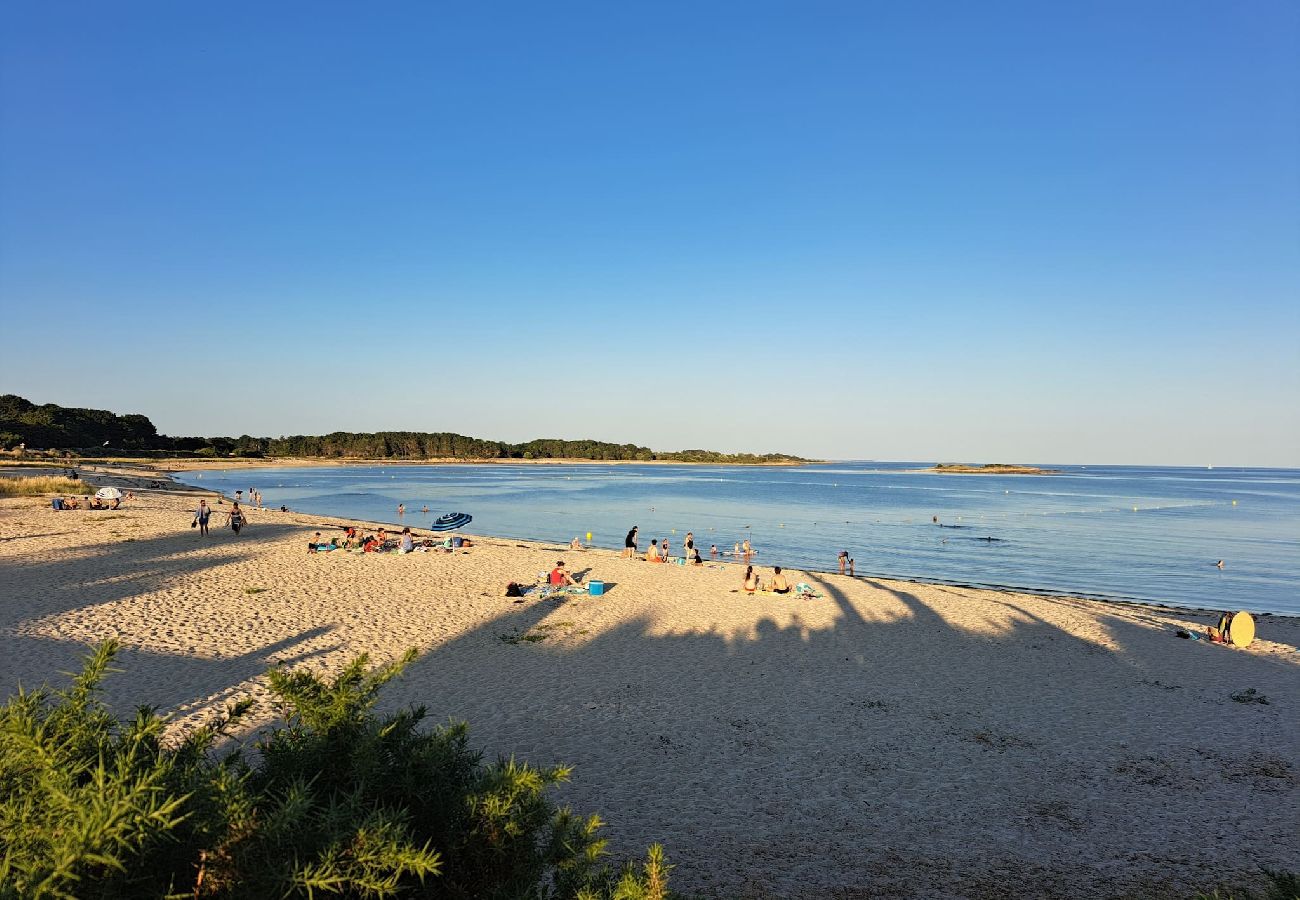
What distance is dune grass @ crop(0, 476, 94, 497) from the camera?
3744cm

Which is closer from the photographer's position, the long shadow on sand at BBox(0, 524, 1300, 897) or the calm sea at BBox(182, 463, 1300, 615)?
the long shadow on sand at BBox(0, 524, 1300, 897)

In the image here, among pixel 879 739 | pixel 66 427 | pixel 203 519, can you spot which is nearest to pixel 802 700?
pixel 879 739

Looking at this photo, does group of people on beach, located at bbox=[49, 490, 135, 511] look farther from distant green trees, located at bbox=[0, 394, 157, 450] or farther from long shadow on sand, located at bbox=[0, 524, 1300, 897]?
distant green trees, located at bbox=[0, 394, 157, 450]

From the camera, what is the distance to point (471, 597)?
62.6 ft

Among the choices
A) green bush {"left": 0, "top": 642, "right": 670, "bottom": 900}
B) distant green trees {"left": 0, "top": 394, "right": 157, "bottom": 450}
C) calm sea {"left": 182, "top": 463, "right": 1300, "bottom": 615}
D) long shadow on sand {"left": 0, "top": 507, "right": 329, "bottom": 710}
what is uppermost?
distant green trees {"left": 0, "top": 394, "right": 157, "bottom": 450}

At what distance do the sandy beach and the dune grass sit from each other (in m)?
20.1

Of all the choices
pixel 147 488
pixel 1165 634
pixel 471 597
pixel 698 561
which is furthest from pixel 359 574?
pixel 147 488

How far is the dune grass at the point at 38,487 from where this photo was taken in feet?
123

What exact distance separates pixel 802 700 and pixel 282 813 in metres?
10.8

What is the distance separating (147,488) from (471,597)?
4699 cm

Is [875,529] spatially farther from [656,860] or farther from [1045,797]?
[656,860]

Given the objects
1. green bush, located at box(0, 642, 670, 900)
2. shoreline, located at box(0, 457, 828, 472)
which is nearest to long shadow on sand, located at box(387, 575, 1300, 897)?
green bush, located at box(0, 642, 670, 900)

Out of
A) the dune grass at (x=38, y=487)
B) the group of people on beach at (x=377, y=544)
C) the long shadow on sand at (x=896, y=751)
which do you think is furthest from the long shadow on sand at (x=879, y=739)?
the dune grass at (x=38, y=487)

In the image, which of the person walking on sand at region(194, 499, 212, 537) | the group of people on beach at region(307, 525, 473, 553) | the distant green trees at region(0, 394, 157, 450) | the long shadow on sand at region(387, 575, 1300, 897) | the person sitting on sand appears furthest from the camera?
the distant green trees at region(0, 394, 157, 450)
